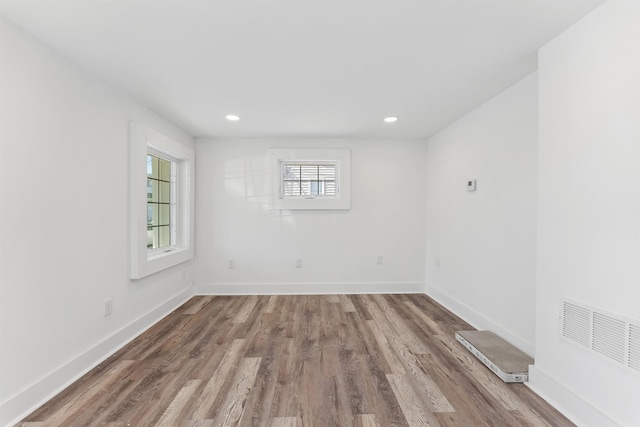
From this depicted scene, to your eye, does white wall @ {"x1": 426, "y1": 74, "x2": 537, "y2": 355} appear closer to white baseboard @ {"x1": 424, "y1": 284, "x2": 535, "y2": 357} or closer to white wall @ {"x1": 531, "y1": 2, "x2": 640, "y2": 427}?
white baseboard @ {"x1": 424, "y1": 284, "x2": 535, "y2": 357}

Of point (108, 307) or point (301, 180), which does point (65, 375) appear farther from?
point (301, 180)

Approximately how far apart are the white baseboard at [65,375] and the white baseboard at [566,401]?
302 centimetres

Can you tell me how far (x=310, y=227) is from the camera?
4.14 meters

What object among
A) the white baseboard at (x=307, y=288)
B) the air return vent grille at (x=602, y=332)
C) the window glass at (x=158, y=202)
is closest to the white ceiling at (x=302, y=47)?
the window glass at (x=158, y=202)

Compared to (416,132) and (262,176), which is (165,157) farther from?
(416,132)

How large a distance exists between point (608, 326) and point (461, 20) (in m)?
1.70

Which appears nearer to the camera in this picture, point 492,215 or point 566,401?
point 566,401

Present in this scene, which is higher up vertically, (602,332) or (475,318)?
(602,332)

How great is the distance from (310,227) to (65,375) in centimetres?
284

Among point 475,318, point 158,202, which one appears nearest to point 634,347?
point 475,318

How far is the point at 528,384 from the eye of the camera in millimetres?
1905

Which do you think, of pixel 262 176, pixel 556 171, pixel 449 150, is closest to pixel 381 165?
pixel 449 150

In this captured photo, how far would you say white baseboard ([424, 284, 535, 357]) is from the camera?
2281 mm

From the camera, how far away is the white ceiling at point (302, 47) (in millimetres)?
1465
